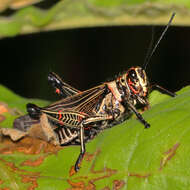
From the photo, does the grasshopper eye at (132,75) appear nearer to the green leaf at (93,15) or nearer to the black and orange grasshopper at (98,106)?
the black and orange grasshopper at (98,106)

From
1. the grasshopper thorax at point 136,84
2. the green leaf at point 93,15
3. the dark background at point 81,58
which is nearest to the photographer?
the green leaf at point 93,15

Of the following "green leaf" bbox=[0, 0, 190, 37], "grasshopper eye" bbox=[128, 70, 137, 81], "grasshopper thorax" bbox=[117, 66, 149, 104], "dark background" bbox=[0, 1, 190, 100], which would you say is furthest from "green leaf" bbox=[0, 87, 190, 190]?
"dark background" bbox=[0, 1, 190, 100]

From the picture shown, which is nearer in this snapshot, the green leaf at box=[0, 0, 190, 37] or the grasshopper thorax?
the green leaf at box=[0, 0, 190, 37]

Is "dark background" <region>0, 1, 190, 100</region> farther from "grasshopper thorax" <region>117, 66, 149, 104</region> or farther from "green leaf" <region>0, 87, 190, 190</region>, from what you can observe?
"green leaf" <region>0, 87, 190, 190</region>

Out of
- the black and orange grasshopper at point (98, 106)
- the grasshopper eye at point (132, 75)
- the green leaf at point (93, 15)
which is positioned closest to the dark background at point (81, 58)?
the green leaf at point (93, 15)

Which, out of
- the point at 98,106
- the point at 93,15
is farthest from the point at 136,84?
the point at 93,15
